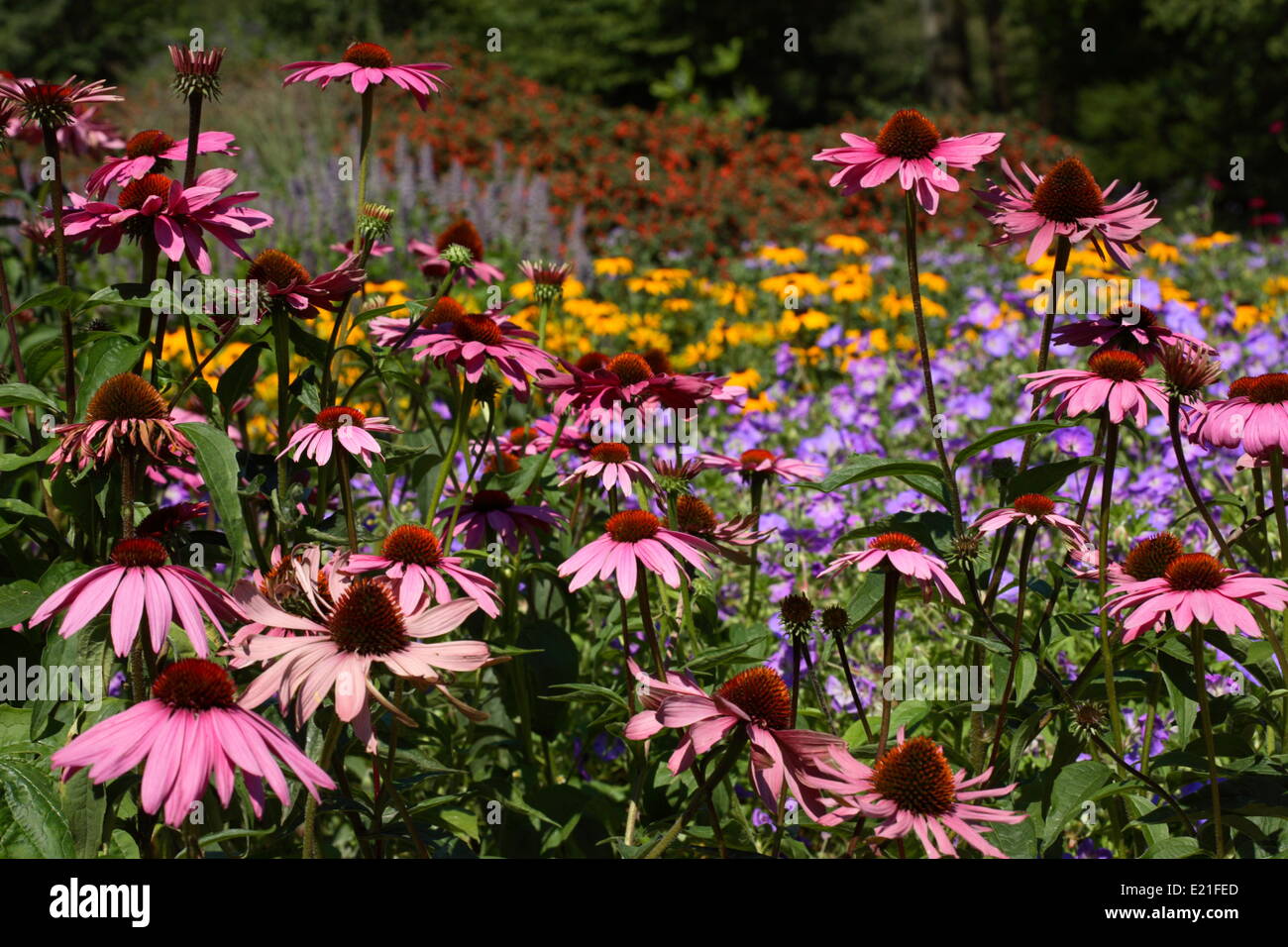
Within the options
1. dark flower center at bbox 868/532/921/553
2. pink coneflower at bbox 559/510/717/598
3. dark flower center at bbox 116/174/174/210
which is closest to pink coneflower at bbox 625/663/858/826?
pink coneflower at bbox 559/510/717/598

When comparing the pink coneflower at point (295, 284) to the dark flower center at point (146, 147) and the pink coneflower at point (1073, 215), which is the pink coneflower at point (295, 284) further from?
the pink coneflower at point (1073, 215)

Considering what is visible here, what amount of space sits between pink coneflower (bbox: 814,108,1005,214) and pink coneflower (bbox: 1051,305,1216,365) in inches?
13.1

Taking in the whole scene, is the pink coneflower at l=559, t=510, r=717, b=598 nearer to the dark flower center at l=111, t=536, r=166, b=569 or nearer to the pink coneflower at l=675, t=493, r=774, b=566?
the pink coneflower at l=675, t=493, r=774, b=566

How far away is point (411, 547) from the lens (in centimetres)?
158

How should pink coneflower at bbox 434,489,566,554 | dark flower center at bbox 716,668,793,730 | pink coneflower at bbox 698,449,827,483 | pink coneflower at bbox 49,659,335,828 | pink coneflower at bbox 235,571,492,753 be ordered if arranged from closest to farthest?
pink coneflower at bbox 49,659,335,828 < pink coneflower at bbox 235,571,492,753 < dark flower center at bbox 716,668,793,730 < pink coneflower at bbox 434,489,566,554 < pink coneflower at bbox 698,449,827,483

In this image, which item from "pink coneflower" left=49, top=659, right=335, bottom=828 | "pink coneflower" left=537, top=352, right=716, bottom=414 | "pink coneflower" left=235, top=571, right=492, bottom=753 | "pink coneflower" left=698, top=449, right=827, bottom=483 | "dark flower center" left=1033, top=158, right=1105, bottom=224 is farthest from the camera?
"pink coneflower" left=698, top=449, right=827, bottom=483

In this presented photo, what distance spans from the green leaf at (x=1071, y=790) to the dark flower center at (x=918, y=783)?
1.16ft

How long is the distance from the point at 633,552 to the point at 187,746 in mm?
673

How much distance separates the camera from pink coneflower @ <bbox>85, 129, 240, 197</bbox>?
1.88 m

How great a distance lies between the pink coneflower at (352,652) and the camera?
1.30 metres

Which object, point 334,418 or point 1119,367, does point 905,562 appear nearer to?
point 1119,367

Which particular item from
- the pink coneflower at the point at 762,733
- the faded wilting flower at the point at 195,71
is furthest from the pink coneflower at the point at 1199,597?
the faded wilting flower at the point at 195,71

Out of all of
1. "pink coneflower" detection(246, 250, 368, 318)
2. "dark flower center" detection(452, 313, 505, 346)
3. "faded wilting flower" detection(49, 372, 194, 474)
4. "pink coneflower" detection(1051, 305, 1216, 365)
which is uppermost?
"pink coneflower" detection(246, 250, 368, 318)
